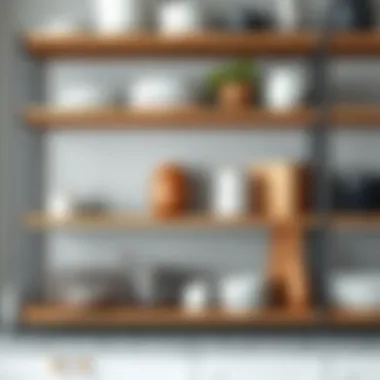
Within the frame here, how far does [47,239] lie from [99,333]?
675mm

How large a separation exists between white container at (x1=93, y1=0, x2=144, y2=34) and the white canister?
Answer: 0.64 metres

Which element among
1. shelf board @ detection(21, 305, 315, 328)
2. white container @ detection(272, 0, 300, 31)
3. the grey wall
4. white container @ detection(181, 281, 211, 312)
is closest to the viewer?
shelf board @ detection(21, 305, 315, 328)

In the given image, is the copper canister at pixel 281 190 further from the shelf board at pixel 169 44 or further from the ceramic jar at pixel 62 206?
the ceramic jar at pixel 62 206

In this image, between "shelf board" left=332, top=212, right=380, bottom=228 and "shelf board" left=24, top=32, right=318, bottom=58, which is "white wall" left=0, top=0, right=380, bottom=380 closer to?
"shelf board" left=24, top=32, right=318, bottom=58

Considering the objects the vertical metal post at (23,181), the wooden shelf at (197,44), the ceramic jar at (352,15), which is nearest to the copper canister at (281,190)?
the wooden shelf at (197,44)

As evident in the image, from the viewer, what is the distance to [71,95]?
3580 mm

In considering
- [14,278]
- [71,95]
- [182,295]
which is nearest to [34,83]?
[71,95]

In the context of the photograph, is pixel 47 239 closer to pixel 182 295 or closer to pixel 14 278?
pixel 14 278

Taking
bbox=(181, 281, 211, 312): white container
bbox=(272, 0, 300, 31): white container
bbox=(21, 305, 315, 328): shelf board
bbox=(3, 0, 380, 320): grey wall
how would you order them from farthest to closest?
1. bbox=(3, 0, 380, 320): grey wall
2. bbox=(272, 0, 300, 31): white container
3. bbox=(181, 281, 211, 312): white container
4. bbox=(21, 305, 315, 328): shelf board

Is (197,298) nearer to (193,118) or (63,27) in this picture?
(193,118)

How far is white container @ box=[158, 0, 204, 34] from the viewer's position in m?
3.53

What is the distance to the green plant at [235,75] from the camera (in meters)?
3.56

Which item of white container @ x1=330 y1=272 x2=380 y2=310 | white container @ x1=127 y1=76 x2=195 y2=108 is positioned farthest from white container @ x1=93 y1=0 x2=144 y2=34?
white container @ x1=330 y1=272 x2=380 y2=310

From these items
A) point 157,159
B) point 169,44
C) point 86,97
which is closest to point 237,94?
point 169,44
